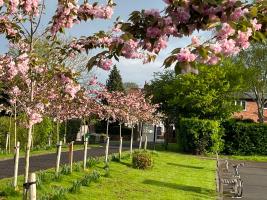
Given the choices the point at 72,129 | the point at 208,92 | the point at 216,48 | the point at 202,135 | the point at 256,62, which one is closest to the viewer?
the point at 216,48

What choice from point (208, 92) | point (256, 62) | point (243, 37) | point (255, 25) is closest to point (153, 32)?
point (243, 37)

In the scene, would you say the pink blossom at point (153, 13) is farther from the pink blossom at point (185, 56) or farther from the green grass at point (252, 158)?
the green grass at point (252, 158)

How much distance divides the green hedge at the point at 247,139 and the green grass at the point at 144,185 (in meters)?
13.7

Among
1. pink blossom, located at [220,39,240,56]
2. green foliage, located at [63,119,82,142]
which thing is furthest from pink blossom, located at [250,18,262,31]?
green foliage, located at [63,119,82,142]

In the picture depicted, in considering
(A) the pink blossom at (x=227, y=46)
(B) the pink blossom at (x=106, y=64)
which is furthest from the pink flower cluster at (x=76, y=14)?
(A) the pink blossom at (x=227, y=46)

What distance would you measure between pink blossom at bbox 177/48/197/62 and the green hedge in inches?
1249

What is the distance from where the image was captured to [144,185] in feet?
50.2

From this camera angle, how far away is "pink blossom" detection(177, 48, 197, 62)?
360cm

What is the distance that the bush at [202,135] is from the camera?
3322 cm

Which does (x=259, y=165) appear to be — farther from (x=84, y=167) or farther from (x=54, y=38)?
(x=54, y=38)

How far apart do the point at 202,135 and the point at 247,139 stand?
349 centimetres

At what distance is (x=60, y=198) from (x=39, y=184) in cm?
159

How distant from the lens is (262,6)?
423cm

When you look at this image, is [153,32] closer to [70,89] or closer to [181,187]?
[70,89]
